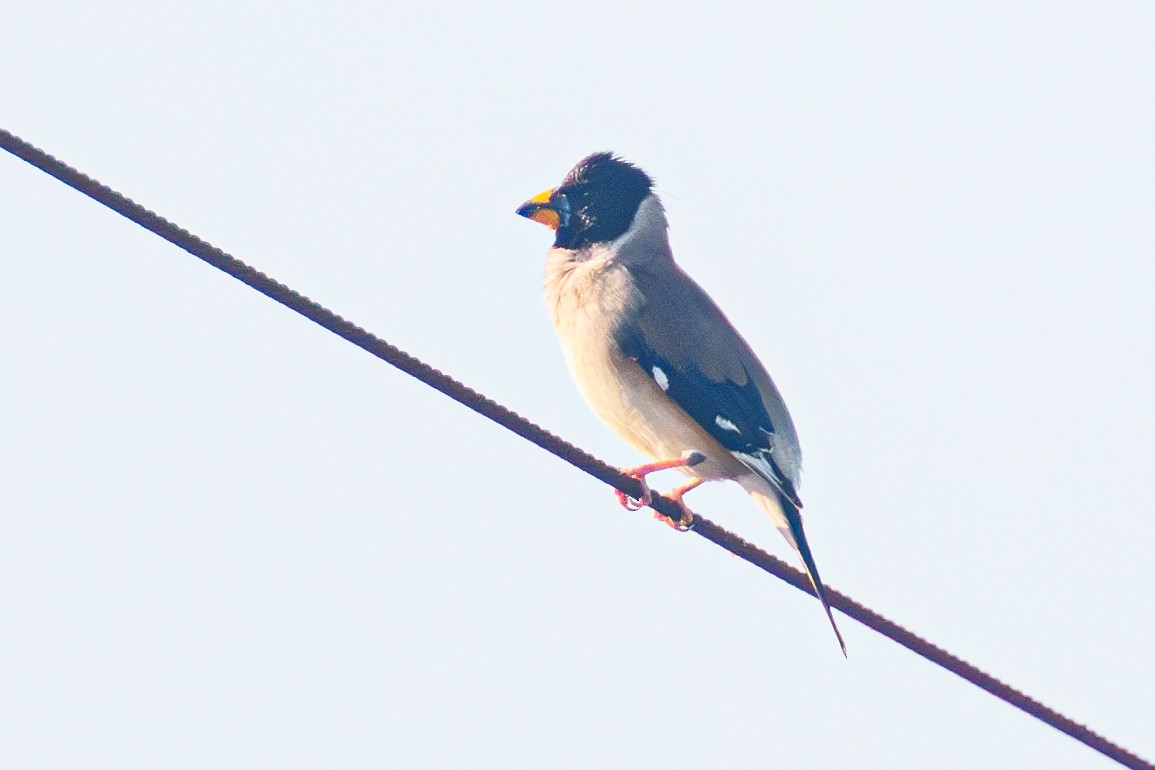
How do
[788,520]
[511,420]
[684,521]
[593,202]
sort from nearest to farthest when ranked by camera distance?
[511,420] < [684,521] < [788,520] < [593,202]

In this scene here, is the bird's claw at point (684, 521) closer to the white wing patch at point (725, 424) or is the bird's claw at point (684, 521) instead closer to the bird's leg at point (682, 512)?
the bird's leg at point (682, 512)

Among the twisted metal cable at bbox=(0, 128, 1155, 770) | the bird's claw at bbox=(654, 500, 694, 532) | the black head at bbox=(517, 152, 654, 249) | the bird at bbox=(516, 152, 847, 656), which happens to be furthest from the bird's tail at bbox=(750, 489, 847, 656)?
the black head at bbox=(517, 152, 654, 249)

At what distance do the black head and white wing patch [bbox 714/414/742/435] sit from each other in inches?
72.2

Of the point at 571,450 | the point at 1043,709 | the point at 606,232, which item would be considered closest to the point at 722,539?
the point at 571,450

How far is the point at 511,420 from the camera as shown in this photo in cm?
494

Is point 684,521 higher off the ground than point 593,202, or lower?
lower

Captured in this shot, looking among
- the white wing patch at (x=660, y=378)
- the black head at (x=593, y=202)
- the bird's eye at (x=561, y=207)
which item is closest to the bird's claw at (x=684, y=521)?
the white wing patch at (x=660, y=378)

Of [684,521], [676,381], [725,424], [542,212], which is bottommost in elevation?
[684,521]

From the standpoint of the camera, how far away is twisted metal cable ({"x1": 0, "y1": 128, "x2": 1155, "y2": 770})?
169 inches

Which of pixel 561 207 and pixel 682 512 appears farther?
pixel 561 207

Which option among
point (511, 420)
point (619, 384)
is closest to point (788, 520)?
point (619, 384)

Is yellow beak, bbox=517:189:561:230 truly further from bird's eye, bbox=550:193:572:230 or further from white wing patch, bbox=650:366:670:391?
white wing patch, bbox=650:366:670:391

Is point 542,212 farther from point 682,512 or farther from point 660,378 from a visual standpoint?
point 682,512

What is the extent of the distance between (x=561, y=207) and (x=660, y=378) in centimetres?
201
